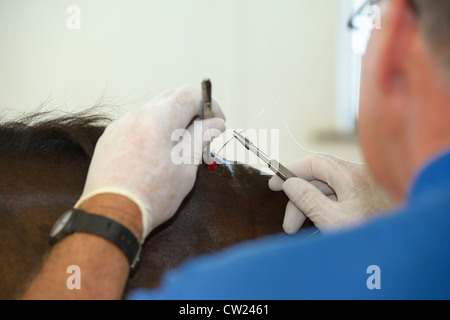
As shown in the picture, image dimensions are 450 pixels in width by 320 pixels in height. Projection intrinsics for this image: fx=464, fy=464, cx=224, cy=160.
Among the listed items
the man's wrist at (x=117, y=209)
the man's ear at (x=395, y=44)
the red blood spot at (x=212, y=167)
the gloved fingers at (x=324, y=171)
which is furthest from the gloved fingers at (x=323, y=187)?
the man's ear at (x=395, y=44)

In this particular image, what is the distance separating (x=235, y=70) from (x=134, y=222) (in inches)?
50.2

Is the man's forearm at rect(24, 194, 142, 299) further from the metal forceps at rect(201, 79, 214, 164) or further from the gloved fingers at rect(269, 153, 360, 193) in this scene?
the gloved fingers at rect(269, 153, 360, 193)

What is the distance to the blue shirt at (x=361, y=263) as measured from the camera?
0.33 metres

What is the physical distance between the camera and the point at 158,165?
71 cm

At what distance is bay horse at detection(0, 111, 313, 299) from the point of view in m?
0.72

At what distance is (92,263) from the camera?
61cm

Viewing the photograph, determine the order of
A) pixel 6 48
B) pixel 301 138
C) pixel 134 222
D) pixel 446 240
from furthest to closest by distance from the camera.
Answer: pixel 301 138 < pixel 6 48 < pixel 134 222 < pixel 446 240

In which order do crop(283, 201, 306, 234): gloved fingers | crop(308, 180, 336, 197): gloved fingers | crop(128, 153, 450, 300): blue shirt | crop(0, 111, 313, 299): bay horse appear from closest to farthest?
1. crop(128, 153, 450, 300): blue shirt
2. crop(0, 111, 313, 299): bay horse
3. crop(283, 201, 306, 234): gloved fingers
4. crop(308, 180, 336, 197): gloved fingers

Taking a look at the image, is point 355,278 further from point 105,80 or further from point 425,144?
point 105,80

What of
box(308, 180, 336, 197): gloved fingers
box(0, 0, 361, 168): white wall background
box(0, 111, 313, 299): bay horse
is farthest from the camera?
box(0, 0, 361, 168): white wall background

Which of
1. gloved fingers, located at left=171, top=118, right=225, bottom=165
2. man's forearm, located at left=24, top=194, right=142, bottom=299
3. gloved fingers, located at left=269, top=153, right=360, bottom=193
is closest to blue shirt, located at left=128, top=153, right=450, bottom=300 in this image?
man's forearm, located at left=24, top=194, right=142, bottom=299

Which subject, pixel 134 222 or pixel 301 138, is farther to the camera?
pixel 301 138

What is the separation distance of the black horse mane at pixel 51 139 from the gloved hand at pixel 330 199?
1.14 feet
